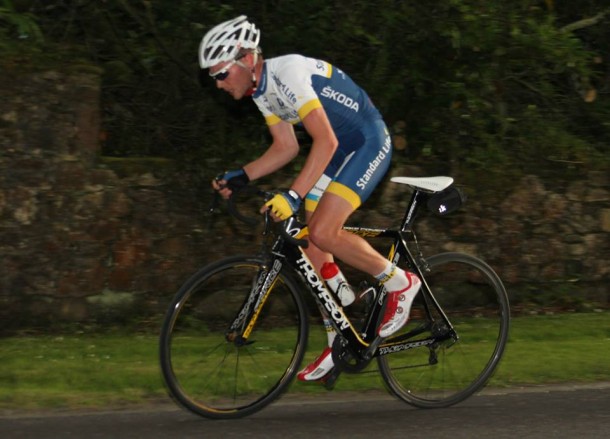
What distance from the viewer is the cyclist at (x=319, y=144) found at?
5414 millimetres

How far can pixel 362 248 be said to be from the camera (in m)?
5.75

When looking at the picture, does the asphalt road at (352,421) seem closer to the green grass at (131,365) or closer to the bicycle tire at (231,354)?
the bicycle tire at (231,354)

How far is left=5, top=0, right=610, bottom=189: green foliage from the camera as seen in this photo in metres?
9.11

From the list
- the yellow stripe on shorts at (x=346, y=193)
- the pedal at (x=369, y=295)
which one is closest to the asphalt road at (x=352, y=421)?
the pedal at (x=369, y=295)

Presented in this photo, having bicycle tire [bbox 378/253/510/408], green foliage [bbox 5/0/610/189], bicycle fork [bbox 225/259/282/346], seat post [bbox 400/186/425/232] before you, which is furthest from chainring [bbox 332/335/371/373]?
green foliage [bbox 5/0/610/189]

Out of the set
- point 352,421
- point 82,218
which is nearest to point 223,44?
point 352,421

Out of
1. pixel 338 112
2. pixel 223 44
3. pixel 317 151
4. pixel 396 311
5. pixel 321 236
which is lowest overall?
pixel 396 311

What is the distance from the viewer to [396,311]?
5.85m

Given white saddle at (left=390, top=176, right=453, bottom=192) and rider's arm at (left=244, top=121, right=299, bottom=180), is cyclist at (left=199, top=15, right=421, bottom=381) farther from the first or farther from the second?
white saddle at (left=390, top=176, right=453, bottom=192)

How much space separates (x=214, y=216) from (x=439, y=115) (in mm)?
2171

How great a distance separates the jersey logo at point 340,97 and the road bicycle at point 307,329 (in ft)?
1.58

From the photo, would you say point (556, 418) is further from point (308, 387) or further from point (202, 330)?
point (202, 330)

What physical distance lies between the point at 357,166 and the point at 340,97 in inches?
14.6

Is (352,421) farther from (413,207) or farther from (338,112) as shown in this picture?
(338,112)
